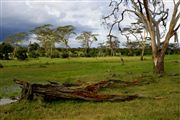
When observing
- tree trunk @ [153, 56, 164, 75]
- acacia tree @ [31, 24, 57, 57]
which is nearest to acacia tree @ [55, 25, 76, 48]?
acacia tree @ [31, 24, 57, 57]

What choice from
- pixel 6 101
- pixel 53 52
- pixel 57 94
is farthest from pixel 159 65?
pixel 53 52

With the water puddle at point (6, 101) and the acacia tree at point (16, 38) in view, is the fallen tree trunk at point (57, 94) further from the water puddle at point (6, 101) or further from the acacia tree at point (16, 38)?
the acacia tree at point (16, 38)

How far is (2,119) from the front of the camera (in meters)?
11.9

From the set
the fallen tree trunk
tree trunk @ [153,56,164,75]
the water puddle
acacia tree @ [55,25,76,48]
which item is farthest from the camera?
acacia tree @ [55,25,76,48]

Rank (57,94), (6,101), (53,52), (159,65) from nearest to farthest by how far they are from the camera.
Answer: (57,94), (6,101), (159,65), (53,52)

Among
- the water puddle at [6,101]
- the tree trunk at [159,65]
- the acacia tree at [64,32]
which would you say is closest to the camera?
the water puddle at [6,101]

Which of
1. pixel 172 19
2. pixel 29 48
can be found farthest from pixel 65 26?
pixel 172 19

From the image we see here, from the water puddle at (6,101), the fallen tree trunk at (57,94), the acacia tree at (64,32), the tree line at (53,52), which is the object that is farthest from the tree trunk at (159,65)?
the acacia tree at (64,32)

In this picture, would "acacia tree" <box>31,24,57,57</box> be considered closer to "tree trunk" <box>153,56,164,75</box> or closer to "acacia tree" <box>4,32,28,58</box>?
"acacia tree" <box>4,32,28,58</box>

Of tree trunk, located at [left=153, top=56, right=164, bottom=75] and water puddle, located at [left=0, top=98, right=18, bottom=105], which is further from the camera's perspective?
tree trunk, located at [left=153, top=56, right=164, bottom=75]

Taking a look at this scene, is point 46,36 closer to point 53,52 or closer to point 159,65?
point 53,52

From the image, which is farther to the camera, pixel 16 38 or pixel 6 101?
pixel 16 38

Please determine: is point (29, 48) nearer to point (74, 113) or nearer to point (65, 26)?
point (65, 26)

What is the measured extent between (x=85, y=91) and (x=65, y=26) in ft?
240
